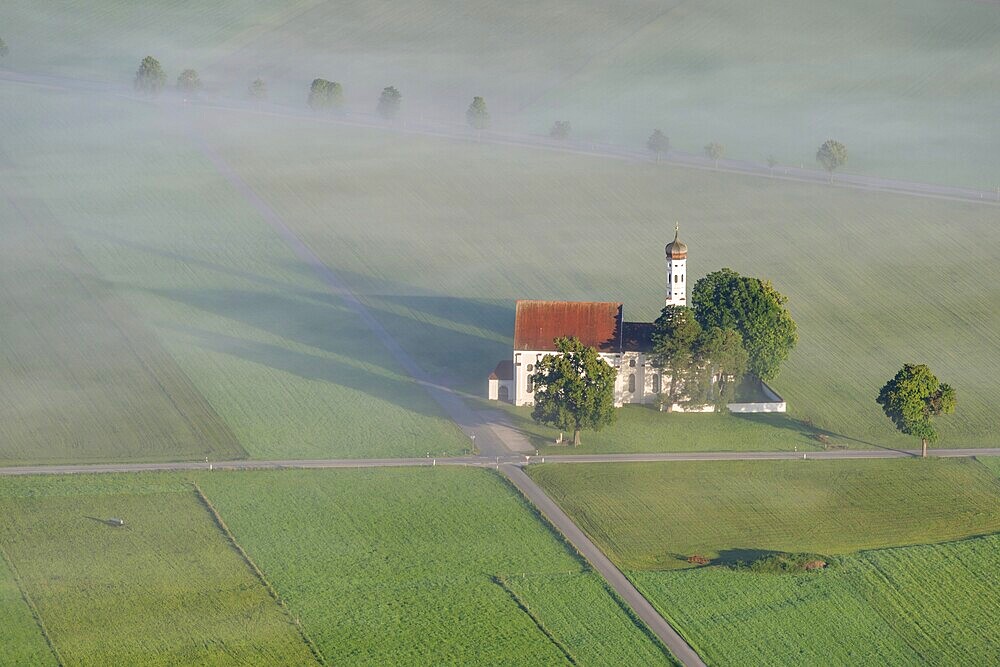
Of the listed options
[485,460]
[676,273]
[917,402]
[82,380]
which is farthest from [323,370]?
[917,402]

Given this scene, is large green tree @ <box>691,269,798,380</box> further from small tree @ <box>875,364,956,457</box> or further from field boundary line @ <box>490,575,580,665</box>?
field boundary line @ <box>490,575,580,665</box>

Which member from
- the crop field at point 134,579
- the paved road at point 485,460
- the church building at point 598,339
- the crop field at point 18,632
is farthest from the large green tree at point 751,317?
the crop field at point 18,632

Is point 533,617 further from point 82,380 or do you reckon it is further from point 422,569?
point 82,380

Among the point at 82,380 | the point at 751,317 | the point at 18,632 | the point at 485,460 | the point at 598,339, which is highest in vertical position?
the point at 751,317

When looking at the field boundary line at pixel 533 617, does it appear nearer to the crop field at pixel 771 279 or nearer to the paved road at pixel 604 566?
the paved road at pixel 604 566

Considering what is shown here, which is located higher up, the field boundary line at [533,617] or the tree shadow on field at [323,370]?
the tree shadow on field at [323,370]

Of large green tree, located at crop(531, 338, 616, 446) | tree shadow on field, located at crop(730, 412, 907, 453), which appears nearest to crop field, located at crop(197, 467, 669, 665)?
large green tree, located at crop(531, 338, 616, 446)
